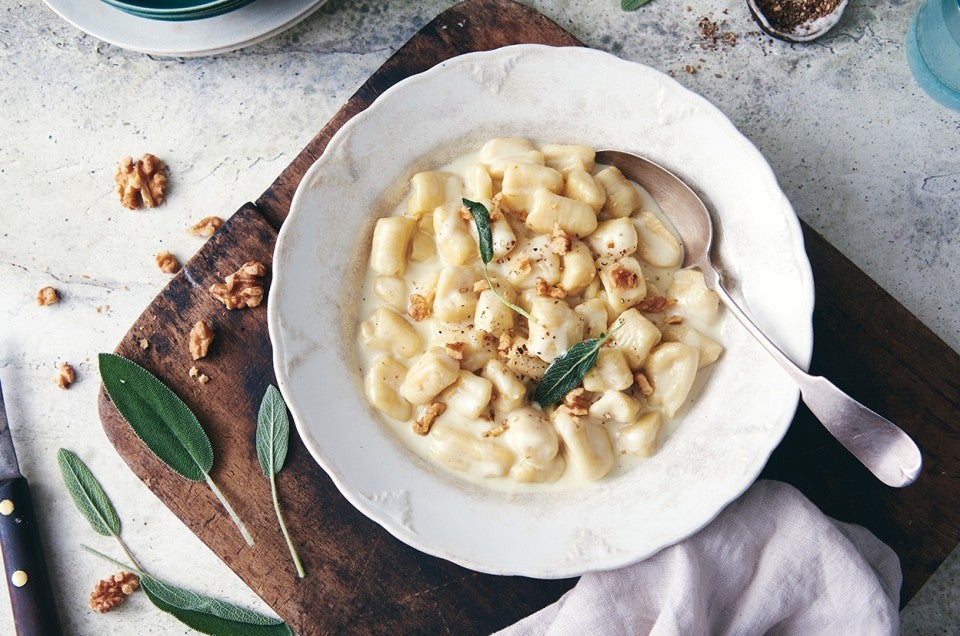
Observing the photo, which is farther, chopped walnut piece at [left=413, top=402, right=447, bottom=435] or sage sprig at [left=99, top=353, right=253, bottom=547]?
sage sprig at [left=99, top=353, right=253, bottom=547]

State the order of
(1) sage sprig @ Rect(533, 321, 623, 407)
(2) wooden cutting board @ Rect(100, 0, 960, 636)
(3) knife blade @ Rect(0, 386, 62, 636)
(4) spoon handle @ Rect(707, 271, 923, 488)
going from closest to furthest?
(4) spoon handle @ Rect(707, 271, 923, 488) < (1) sage sprig @ Rect(533, 321, 623, 407) < (2) wooden cutting board @ Rect(100, 0, 960, 636) < (3) knife blade @ Rect(0, 386, 62, 636)

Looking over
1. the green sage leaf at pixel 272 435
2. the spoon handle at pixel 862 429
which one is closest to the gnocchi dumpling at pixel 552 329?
the spoon handle at pixel 862 429

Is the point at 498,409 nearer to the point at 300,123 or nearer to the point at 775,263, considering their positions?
the point at 775,263

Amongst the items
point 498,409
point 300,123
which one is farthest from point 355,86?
point 498,409

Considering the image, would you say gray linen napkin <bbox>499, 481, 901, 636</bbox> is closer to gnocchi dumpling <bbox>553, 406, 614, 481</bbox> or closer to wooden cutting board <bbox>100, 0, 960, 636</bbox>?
wooden cutting board <bbox>100, 0, 960, 636</bbox>

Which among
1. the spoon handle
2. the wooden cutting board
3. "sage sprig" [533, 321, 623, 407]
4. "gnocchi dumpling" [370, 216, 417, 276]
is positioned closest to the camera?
the spoon handle

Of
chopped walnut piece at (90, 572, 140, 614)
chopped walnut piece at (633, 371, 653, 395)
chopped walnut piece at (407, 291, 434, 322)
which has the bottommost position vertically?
chopped walnut piece at (90, 572, 140, 614)

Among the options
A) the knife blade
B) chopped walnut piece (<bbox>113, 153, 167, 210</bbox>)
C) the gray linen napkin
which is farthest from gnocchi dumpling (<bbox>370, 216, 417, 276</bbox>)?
the knife blade

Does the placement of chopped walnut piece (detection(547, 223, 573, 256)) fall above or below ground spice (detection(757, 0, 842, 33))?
below
